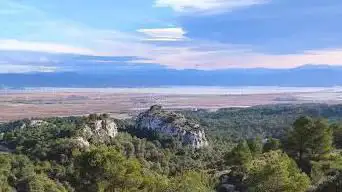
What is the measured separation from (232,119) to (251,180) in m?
109

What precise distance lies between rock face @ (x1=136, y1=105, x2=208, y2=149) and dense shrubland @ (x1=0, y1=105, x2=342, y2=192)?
1480 millimetres

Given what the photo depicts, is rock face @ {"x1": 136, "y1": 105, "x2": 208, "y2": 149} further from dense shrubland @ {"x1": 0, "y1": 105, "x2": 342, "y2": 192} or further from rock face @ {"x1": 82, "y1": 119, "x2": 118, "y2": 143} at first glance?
rock face @ {"x1": 82, "y1": 119, "x2": 118, "y2": 143}

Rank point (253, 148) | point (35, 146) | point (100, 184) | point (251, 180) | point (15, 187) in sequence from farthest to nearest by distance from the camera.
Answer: point (35, 146) < point (253, 148) < point (15, 187) < point (251, 180) < point (100, 184)

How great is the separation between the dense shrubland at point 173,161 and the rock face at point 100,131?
943 mm

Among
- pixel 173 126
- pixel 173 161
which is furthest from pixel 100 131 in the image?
pixel 173 126

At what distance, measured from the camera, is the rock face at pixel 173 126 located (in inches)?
3610

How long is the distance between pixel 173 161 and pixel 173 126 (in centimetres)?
1436

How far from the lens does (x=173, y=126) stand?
93562mm

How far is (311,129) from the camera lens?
154 ft

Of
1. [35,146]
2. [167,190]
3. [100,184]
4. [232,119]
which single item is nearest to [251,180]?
[167,190]

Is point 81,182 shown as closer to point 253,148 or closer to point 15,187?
point 15,187

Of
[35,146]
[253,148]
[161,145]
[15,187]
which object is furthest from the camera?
[161,145]

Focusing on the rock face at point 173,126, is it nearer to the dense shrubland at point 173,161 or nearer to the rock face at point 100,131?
the dense shrubland at point 173,161

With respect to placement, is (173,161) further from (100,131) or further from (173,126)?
(173,126)
